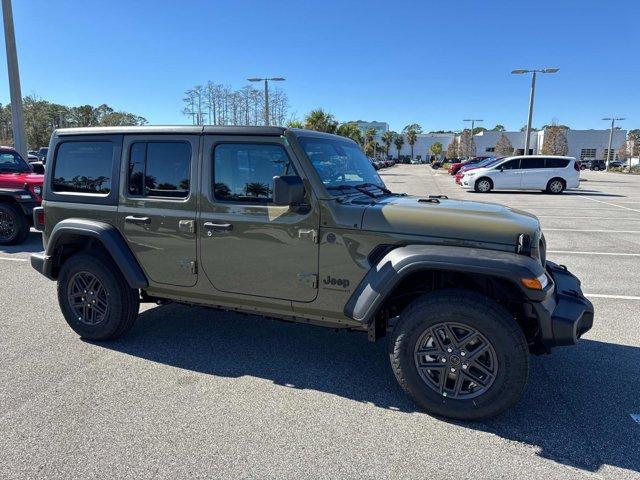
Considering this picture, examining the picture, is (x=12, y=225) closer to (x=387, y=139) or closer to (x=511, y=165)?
(x=511, y=165)

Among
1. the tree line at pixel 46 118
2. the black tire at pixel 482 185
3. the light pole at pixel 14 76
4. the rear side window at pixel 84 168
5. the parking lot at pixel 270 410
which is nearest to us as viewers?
the parking lot at pixel 270 410

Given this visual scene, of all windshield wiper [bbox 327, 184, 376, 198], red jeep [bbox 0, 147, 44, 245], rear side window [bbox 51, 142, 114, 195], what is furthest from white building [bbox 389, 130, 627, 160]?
rear side window [bbox 51, 142, 114, 195]

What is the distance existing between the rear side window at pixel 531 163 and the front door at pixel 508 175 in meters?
0.22

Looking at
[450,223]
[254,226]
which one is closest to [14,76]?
[254,226]

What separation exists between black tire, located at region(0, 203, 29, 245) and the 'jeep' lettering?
25.7ft

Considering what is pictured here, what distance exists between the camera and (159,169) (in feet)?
12.7

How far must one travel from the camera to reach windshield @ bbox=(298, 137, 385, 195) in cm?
346

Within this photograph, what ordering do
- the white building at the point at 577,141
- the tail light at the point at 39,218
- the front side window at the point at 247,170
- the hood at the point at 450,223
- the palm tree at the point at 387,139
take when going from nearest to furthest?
1. the hood at the point at 450,223
2. the front side window at the point at 247,170
3. the tail light at the point at 39,218
4. the white building at the point at 577,141
5. the palm tree at the point at 387,139

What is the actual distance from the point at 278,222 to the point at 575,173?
2193 cm

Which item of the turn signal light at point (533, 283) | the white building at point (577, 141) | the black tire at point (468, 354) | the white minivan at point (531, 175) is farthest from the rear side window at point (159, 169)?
the white building at point (577, 141)

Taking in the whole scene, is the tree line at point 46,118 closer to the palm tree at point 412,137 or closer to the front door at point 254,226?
the front door at point 254,226

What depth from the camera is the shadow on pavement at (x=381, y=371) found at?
2.87 meters

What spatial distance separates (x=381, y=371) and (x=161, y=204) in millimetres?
2273

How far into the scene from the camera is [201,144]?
3.67 meters
